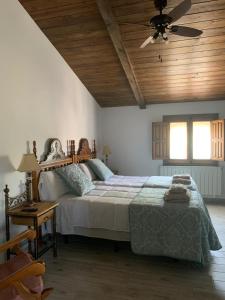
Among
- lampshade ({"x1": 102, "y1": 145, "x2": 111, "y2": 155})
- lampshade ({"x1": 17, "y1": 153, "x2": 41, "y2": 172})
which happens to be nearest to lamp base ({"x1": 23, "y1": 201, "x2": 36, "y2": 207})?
lampshade ({"x1": 17, "y1": 153, "x2": 41, "y2": 172})

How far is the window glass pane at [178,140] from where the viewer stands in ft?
18.2

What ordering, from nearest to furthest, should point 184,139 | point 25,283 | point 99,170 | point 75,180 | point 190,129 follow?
point 25,283 → point 75,180 → point 99,170 → point 190,129 → point 184,139

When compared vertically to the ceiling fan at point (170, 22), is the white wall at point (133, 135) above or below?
below

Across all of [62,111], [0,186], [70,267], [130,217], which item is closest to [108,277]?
[70,267]

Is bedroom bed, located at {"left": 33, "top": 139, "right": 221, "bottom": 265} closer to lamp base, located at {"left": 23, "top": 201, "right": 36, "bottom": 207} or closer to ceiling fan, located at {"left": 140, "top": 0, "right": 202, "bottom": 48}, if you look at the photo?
lamp base, located at {"left": 23, "top": 201, "right": 36, "bottom": 207}

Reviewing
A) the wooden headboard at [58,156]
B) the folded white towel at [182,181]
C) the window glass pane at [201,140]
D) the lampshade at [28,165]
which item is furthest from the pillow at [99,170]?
the window glass pane at [201,140]

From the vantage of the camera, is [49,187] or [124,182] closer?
[49,187]

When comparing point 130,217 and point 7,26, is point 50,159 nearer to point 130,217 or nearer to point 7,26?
point 130,217

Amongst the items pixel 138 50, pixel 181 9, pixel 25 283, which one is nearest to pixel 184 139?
pixel 138 50

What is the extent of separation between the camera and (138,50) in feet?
12.6

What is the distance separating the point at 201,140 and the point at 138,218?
3.35 meters

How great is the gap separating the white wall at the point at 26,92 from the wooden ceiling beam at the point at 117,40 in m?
1.01

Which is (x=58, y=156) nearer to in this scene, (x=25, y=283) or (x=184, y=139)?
(x=25, y=283)

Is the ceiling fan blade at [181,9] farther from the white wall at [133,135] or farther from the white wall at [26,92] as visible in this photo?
the white wall at [133,135]
